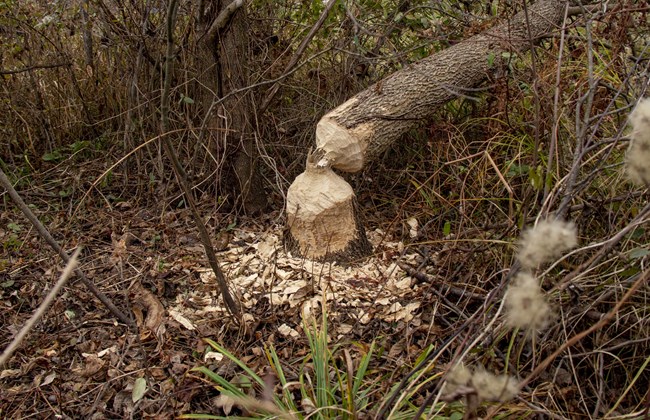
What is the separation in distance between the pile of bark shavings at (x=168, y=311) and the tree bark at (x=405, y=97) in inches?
22.0

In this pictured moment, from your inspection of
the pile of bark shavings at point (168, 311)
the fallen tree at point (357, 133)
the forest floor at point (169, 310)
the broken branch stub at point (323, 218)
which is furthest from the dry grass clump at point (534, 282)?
the broken branch stub at point (323, 218)

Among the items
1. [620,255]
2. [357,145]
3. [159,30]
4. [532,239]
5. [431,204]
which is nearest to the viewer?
[532,239]

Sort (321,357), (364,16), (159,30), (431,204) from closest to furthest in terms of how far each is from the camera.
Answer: (321,357)
(431,204)
(159,30)
(364,16)

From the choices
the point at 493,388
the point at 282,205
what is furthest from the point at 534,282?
the point at 282,205

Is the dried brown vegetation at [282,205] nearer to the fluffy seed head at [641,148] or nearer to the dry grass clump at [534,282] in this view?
the fluffy seed head at [641,148]

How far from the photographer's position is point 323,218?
10.3 ft

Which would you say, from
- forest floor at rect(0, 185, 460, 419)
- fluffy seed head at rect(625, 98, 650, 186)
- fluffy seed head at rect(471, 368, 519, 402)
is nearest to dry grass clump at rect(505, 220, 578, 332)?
fluffy seed head at rect(471, 368, 519, 402)

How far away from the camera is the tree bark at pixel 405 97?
3170 mm

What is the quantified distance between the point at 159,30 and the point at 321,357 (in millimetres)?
2424

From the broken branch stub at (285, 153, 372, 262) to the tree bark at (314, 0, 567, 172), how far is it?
0.34ft

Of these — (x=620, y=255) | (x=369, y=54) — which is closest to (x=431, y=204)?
(x=369, y=54)

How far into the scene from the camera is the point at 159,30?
11.9 ft

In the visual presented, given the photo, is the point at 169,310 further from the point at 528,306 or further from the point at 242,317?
the point at 528,306

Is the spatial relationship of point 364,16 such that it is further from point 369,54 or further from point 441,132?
point 441,132
